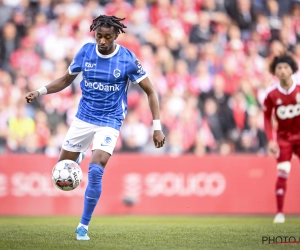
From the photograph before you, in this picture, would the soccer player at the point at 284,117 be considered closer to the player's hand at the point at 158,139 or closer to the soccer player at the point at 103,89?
the soccer player at the point at 103,89

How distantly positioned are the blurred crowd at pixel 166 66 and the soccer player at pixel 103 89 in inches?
237

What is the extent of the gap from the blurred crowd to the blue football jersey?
20.2 ft

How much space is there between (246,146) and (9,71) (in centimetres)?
584

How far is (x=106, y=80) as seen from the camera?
8.48 metres

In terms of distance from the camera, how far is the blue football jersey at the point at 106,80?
848 centimetres

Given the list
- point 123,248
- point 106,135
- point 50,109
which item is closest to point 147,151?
point 50,109

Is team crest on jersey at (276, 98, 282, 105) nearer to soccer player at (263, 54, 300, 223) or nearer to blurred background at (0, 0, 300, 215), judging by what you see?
soccer player at (263, 54, 300, 223)

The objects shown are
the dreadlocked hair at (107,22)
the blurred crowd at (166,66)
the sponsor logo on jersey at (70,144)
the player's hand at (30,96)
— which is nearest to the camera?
the dreadlocked hair at (107,22)

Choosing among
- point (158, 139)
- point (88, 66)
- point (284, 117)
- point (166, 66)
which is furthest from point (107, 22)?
point (166, 66)

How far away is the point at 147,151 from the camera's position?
15.8 m

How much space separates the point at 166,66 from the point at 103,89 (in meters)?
8.68

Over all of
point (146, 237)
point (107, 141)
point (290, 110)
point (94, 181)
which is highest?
point (290, 110)

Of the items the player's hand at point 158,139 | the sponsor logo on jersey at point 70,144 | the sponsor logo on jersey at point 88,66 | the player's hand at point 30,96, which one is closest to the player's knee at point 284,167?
the player's hand at point 158,139

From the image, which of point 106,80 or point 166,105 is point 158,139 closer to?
point 106,80
